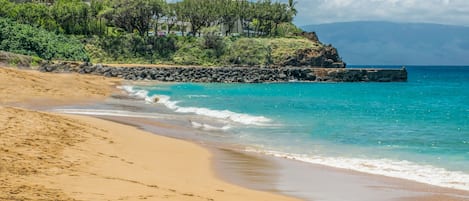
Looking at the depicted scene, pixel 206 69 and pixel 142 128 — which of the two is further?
pixel 206 69

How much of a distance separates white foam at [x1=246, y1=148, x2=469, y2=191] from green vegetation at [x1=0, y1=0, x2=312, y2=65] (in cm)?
6724

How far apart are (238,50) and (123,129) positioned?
8195 centimetres

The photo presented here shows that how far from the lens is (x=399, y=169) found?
16.2 m

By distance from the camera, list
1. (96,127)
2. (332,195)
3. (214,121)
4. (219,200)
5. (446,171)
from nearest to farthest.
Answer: (219,200), (332,195), (446,171), (96,127), (214,121)

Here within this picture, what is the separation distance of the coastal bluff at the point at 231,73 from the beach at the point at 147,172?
46822 mm

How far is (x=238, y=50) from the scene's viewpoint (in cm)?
10281

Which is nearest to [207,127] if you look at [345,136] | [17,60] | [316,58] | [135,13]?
[345,136]

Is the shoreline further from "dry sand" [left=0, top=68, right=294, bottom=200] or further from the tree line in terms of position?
the tree line

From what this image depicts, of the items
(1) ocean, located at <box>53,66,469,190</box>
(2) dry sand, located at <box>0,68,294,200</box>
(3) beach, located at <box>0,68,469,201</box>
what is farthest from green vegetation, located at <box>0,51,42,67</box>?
(3) beach, located at <box>0,68,469,201</box>

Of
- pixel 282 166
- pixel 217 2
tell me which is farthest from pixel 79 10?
pixel 282 166

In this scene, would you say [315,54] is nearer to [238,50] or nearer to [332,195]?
[238,50]

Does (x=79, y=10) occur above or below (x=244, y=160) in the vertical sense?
above

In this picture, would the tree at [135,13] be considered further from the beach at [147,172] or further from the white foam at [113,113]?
the beach at [147,172]

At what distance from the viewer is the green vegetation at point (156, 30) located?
308 ft
